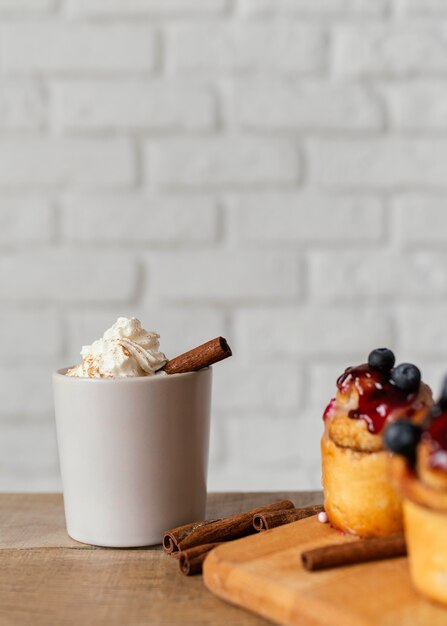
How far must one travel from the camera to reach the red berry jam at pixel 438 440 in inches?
30.8

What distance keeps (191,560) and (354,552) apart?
19cm

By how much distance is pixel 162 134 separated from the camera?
1903mm

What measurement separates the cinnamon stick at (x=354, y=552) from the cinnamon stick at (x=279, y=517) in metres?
0.17

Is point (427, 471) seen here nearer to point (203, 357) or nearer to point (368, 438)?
point (368, 438)

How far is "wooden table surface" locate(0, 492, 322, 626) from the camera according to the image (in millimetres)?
878

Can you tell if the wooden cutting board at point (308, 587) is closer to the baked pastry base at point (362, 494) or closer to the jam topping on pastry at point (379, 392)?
the baked pastry base at point (362, 494)

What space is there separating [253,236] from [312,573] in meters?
1.09

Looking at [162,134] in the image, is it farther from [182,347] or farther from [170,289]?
[182,347]

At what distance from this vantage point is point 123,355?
1.09 metres

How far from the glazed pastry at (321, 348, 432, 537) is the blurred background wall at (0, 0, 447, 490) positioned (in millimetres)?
892

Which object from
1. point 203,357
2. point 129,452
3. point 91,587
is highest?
point 203,357

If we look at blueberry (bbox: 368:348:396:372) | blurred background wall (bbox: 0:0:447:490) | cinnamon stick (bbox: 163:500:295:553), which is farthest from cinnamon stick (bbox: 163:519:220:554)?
blurred background wall (bbox: 0:0:447:490)

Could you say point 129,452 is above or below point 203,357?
below

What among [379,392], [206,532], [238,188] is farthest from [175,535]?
[238,188]
